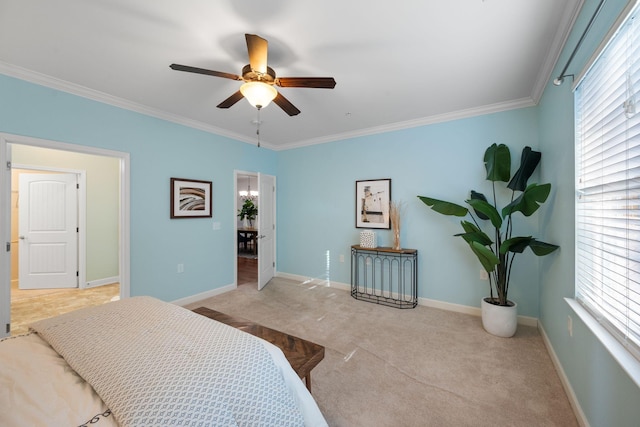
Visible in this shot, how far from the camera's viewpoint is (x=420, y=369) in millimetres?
2100

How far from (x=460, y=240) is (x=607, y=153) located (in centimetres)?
202

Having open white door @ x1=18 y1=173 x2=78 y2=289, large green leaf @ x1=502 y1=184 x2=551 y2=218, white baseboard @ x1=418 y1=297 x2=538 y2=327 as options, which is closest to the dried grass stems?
white baseboard @ x1=418 y1=297 x2=538 y2=327

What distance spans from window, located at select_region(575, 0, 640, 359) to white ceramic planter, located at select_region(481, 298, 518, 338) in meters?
0.96

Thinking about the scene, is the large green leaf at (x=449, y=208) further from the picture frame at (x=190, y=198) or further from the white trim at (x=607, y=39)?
the picture frame at (x=190, y=198)

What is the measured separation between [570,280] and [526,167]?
1.26 m

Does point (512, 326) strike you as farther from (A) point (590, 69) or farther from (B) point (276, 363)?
(B) point (276, 363)

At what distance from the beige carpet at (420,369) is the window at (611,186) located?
80 centimetres

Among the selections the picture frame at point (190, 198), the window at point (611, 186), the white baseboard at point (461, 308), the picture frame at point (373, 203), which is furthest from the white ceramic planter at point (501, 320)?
the picture frame at point (190, 198)

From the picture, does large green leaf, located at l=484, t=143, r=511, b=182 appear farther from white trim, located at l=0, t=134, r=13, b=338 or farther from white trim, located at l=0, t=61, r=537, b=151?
white trim, located at l=0, t=134, r=13, b=338

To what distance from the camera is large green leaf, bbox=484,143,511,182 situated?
2.75 meters

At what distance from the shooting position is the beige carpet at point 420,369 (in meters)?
1.65

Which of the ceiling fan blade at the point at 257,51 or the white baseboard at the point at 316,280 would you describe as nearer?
the ceiling fan blade at the point at 257,51

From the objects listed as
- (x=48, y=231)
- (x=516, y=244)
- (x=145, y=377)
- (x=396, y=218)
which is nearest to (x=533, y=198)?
(x=516, y=244)

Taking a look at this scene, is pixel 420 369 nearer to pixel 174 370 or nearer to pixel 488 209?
pixel 488 209
